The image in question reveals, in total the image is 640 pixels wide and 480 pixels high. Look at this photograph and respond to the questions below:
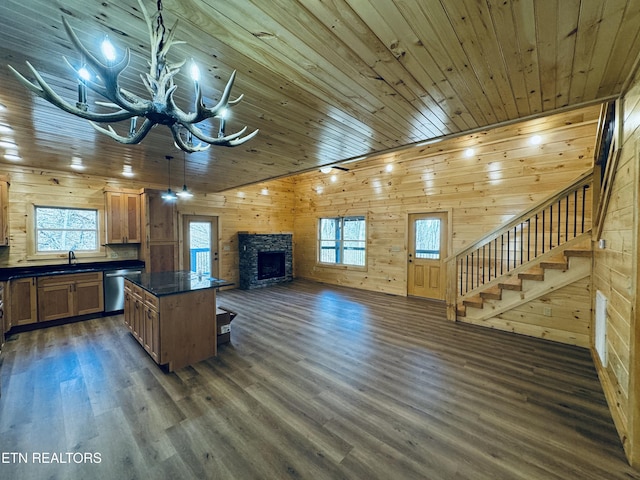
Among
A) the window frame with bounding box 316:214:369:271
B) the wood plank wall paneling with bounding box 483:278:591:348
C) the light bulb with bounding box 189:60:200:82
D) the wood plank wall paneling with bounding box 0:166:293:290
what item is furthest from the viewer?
the window frame with bounding box 316:214:369:271

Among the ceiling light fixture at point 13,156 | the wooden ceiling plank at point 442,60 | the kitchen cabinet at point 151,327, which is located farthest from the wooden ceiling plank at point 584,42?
the ceiling light fixture at point 13,156

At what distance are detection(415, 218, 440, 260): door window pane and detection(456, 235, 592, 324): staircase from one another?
1587 millimetres

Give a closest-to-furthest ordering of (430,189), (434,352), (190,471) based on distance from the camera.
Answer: (190,471), (434,352), (430,189)

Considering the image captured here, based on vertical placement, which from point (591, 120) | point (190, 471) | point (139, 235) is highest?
point (591, 120)

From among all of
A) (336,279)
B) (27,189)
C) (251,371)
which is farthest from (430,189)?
(27,189)

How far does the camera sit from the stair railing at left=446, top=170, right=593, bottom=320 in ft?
13.0

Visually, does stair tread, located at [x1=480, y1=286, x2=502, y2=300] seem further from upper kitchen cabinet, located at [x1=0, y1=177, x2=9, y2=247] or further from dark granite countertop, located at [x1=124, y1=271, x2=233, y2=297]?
upper kitchen cabinet, located at [x1=0, y1=177, x2=9, y2=247]

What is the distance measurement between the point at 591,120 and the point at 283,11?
511 centimetres

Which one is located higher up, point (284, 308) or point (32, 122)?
point (32, 122)

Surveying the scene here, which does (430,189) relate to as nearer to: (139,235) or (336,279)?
(336,279)

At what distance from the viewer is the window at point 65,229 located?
4.89 m

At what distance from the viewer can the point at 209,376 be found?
9.27 ft

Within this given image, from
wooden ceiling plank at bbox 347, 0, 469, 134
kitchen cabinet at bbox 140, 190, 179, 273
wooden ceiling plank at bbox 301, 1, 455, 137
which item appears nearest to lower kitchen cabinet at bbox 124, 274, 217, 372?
kitchen cabinet at bbox 140, 190, 179, 273

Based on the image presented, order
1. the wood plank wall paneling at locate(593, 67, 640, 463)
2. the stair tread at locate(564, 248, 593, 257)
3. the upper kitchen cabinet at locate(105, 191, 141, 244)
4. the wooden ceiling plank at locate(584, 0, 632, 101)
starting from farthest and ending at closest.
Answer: the upper kitchen cabinet at locate(105, 191, 141, 244) → the stair tread at locate(564, 248, 593, 257) → the wood plank wall paneling at locate(593, 67, 640, 463) → the wooden ceiling plank at locate(584, 0, 632, 101)
